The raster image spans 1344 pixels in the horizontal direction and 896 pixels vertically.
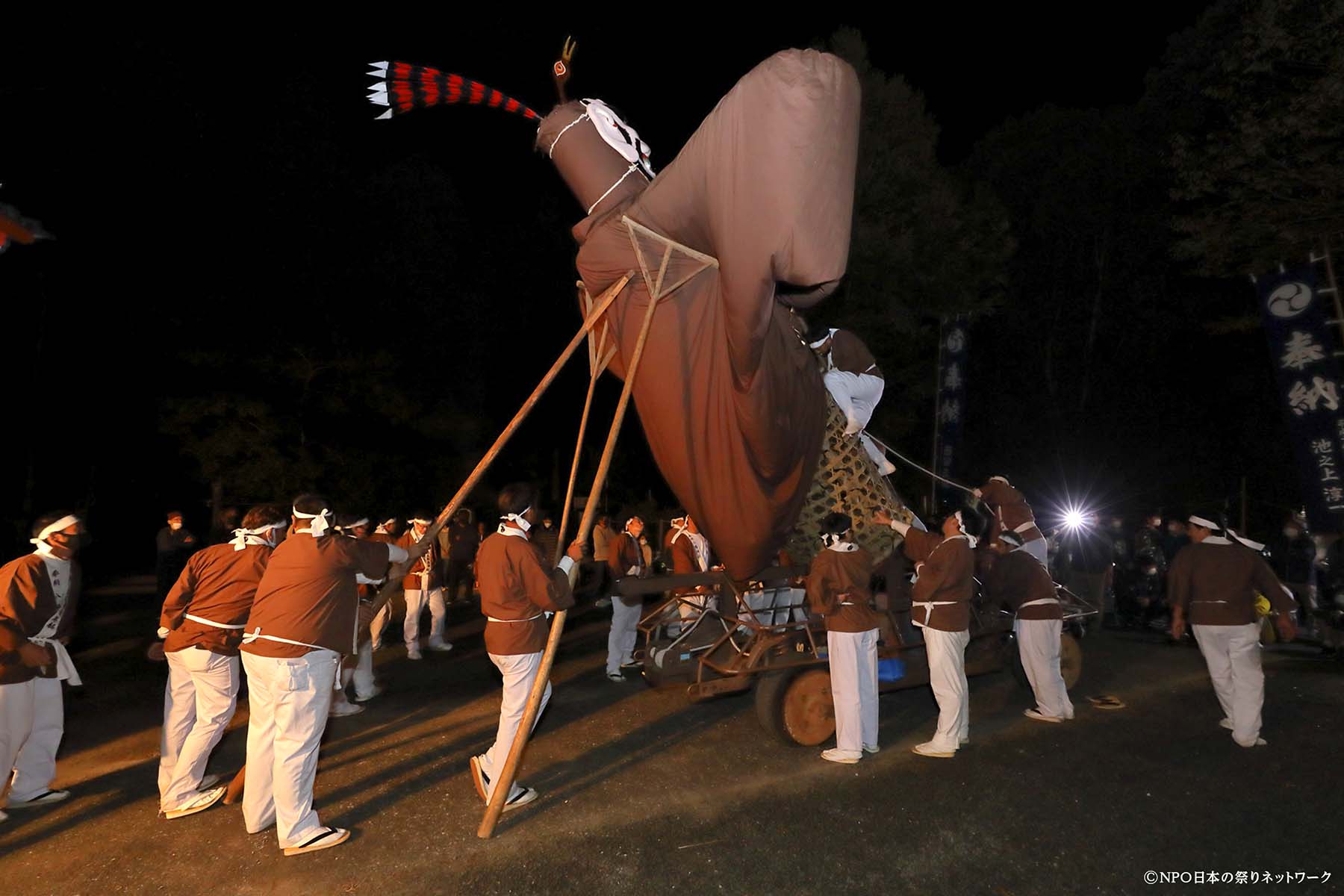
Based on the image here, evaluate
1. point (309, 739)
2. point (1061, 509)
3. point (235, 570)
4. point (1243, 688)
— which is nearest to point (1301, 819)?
point (1243, 688)

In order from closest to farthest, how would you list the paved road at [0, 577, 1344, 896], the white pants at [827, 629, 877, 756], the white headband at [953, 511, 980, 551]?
the paved road at [0, 577, 1344, 896] → the white pants at [827, 629, 877, 756] → the white headband at [953, 511, 980, 551]

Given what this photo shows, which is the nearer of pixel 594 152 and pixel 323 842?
pixel 323 842

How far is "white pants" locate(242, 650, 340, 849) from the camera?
3617 millimetres

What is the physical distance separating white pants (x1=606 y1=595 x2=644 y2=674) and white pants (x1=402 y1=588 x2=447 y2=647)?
2.16 m

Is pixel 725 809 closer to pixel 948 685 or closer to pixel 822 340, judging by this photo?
pixel 948 685

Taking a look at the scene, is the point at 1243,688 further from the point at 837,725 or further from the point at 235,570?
the point at 235,570

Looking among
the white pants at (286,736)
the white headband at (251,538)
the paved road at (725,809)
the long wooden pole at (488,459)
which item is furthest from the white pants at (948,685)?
the white headband at (251,538)

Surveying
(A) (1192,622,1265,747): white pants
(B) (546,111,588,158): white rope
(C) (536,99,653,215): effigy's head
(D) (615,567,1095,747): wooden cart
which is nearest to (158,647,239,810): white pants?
(D) (615,567,1095,747): wooden cart

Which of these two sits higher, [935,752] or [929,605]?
[929,605]

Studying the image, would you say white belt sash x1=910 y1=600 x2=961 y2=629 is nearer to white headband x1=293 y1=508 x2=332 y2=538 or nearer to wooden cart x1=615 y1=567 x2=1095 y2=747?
wooden cart x1=615 y1=567 x2=1095 y2=747

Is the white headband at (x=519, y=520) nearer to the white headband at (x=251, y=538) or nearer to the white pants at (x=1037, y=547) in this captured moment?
the white headband at (x=251, y=538)

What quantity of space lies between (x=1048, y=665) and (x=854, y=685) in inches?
72.4

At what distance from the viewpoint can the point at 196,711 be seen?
4.23 meters

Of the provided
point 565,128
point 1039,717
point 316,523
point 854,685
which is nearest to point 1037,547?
point 1039,717
